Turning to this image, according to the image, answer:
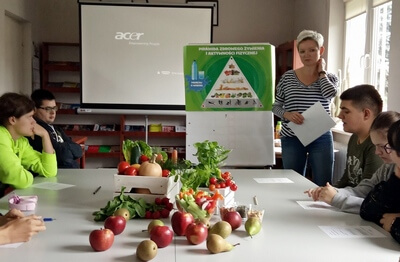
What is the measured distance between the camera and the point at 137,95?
496cm

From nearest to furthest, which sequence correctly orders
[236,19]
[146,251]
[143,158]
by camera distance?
[146,251] < [143,158] < [236,19]

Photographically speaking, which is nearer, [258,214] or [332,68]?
[258,214]

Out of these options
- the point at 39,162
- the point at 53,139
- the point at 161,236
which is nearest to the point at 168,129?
the point at 53,139

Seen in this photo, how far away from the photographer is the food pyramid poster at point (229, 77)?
3629 millimetres

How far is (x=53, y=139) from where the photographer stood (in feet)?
9.73

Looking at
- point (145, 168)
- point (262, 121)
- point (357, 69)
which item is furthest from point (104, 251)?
point (357, 69)

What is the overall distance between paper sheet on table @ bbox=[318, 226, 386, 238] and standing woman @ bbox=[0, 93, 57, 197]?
139 centimetres

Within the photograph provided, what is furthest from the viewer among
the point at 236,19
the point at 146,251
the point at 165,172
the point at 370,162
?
the point at 236,19

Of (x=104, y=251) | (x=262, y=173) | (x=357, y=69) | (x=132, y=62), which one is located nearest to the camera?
(x=104, y=251)

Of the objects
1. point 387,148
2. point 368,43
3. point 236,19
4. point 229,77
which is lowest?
point 387,148

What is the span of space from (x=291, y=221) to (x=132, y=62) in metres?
3.60

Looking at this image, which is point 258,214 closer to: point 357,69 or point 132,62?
point 357,69

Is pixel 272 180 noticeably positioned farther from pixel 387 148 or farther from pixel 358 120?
pixel 387 148

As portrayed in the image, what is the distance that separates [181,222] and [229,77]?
237 cm
